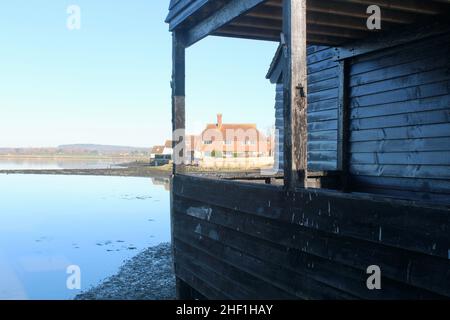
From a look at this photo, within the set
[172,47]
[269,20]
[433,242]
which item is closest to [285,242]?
[433,242]

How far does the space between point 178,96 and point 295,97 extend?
2.74 metres

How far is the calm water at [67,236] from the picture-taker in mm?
13672

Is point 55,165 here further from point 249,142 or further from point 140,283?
point 140,283

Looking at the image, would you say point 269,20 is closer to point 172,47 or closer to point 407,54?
point 172,47

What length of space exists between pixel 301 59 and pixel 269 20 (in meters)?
1.93

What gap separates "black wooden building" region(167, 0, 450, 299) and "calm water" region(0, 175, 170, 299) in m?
9.09

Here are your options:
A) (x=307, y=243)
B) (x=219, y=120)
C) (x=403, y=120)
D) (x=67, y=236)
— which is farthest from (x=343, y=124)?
(x=219, y=120)

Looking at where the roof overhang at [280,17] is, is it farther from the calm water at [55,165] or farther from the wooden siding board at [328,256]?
the calm water at [55,165]

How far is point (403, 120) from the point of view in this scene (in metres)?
5.65

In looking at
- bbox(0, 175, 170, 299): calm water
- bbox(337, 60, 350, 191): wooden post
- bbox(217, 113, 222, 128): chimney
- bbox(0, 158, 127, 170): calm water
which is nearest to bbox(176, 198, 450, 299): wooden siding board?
bbox(337, 60, 350, 191): wooden post

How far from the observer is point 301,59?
340 centimetres

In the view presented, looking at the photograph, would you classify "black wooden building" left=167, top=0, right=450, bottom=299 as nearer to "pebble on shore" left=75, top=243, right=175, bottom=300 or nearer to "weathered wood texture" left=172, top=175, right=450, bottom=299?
"weathered wood texture" left=172, top=175, right=450, bottom=299

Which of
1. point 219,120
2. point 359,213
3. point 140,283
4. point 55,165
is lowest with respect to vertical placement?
point 140,283

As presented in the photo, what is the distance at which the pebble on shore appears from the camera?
972cm
